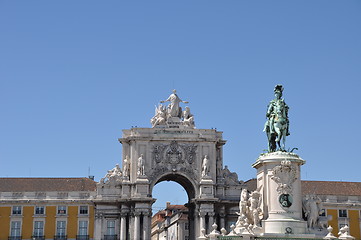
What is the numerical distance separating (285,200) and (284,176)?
95cm

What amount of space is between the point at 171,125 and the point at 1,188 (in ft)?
62.2

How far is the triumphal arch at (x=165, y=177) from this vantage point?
6334 cm

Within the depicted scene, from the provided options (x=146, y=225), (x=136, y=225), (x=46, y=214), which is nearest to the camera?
(x=136, y=225)

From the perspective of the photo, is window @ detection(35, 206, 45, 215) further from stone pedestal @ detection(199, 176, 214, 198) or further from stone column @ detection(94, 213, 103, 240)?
stone pedestal @ detection(199, 176, 214, 198)

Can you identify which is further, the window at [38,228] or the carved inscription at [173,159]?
the carved inscription at [173,159]

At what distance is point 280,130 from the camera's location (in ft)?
85.0

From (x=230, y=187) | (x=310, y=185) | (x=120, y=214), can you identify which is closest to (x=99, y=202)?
(x=120, y=214)

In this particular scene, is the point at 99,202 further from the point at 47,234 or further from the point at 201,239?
the point at 201,239

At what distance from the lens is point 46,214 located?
64.3 metres

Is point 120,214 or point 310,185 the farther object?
point 310,185

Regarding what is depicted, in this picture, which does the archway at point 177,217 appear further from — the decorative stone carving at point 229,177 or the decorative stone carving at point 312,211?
the decorative stone carving at point 312,211

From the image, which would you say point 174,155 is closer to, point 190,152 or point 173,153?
point 173,153

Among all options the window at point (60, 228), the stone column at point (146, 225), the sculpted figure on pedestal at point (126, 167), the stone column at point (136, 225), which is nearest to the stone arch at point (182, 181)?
the stone column at point (146, 225)

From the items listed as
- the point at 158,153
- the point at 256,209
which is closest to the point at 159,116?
the point at 158,153
